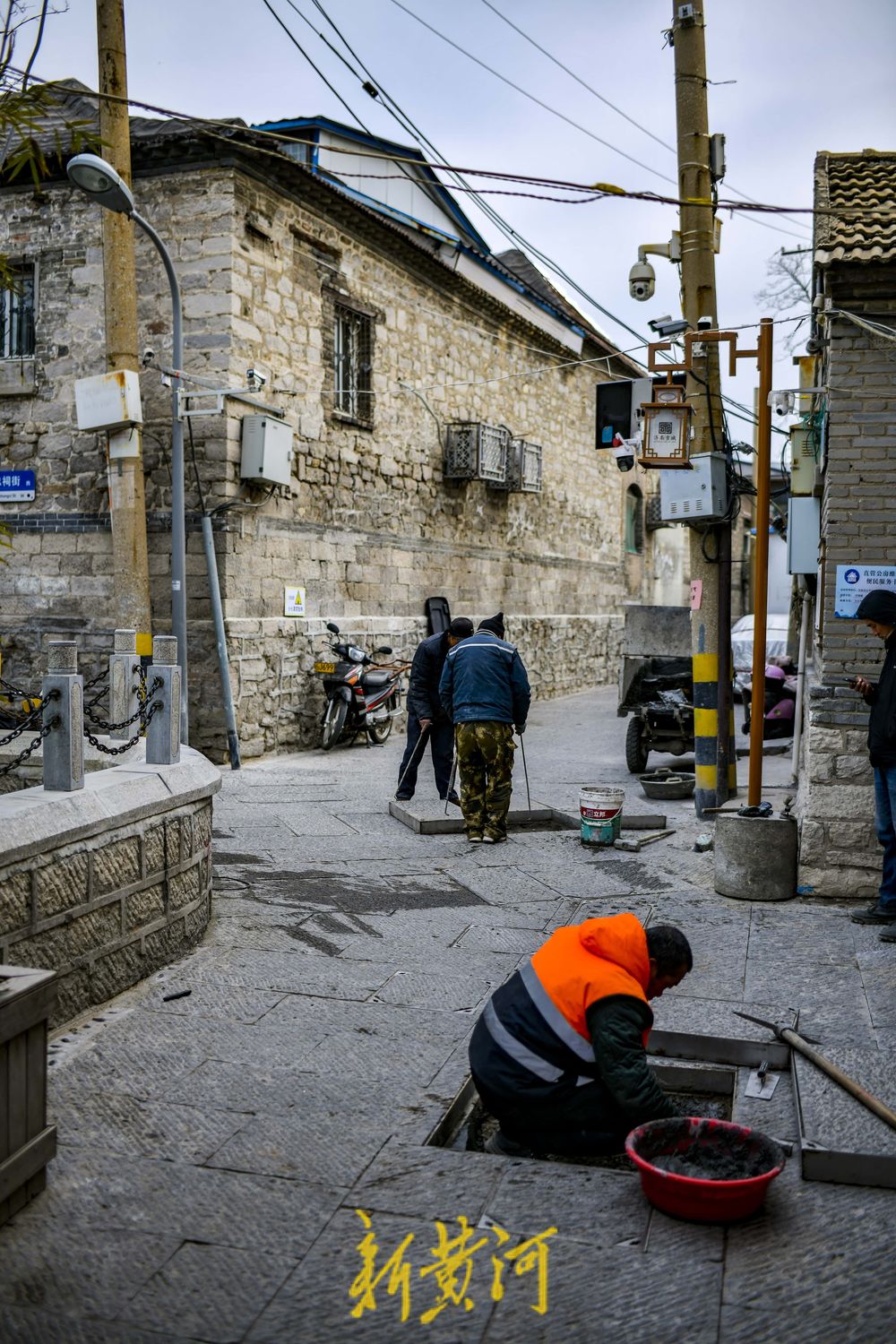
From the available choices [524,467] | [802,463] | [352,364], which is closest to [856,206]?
[802,463]

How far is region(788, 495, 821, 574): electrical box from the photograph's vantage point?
27.4 feet

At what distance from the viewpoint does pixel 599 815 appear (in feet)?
26.9

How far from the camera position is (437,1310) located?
282 centimetres

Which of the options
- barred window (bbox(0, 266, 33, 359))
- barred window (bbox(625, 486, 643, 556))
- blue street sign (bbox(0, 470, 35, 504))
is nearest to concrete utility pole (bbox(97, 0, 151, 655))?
blue street sign (bbox(0, 470, 35, 504))

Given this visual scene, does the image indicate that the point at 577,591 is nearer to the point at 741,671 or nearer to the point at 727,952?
the point at 741,671

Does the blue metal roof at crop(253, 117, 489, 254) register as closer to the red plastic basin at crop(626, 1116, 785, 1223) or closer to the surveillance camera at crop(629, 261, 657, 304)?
the surveillance camera at crop(629, 261, 657, 304)

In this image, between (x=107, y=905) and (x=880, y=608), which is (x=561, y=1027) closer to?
(x=107, y=905)

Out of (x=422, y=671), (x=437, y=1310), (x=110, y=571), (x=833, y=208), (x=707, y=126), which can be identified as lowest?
(x=437, y=1310)

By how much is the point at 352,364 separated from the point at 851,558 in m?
9.05

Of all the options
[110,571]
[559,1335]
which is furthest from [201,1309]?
[110,571]

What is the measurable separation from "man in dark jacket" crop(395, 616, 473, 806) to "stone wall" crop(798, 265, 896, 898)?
11.0 feet

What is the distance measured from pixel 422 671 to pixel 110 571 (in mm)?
4289

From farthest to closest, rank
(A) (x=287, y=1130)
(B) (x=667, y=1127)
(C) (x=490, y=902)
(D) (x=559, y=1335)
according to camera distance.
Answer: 1. (C) (x=490, y=902)
2. (A) (x=287, y=1130)
3. (B) (x=667, y=1127)
4. (D) (x=559, y=1335)

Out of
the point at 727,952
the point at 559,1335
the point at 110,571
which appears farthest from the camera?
the point at 110,571
